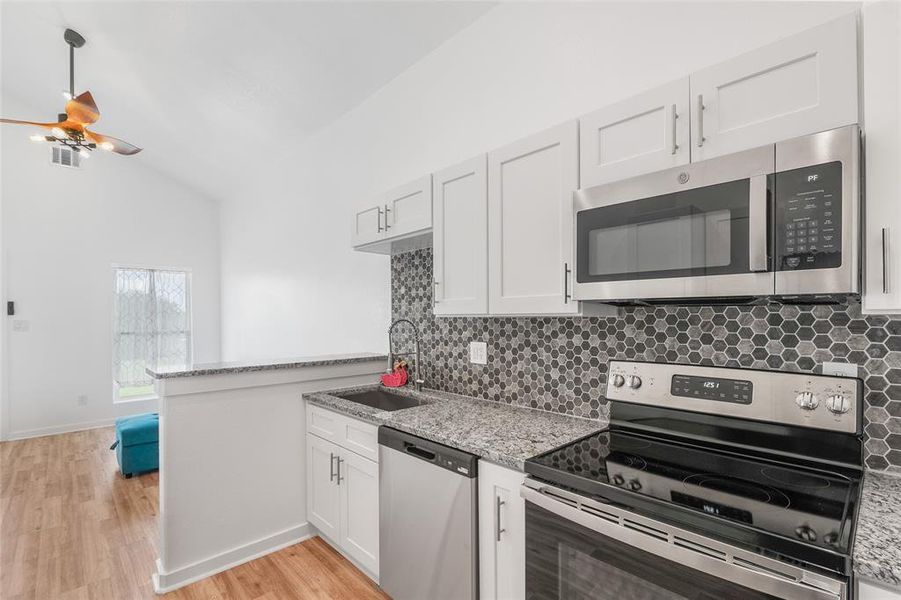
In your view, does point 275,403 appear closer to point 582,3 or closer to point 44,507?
point 44,507

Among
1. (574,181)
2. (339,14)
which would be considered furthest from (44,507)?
(574,181)

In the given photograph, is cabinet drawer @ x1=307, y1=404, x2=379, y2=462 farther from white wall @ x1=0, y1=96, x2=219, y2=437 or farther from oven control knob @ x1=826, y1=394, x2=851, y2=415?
white wall @ x1=0, y1=96, x2=219, y2=437

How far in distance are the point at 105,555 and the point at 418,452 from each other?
7.22 feet

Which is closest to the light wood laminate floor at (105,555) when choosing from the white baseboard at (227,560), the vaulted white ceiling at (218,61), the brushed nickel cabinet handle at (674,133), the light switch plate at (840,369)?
the white baseboard at (227,560)

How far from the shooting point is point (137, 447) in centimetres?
379

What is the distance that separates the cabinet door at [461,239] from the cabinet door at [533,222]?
0.05 metres

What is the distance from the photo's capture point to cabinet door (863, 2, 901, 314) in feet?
3.39

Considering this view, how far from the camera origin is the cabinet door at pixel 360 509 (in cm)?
214

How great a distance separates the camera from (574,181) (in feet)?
5.43

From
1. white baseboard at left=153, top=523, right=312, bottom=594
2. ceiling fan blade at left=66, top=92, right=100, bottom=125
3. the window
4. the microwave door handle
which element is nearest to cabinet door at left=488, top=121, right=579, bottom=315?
the microwave door handle

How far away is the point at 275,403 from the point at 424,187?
5.08 ft

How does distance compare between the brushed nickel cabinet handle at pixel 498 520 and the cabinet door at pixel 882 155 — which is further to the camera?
the brushed nickel cabinet handle at pixel 498 520

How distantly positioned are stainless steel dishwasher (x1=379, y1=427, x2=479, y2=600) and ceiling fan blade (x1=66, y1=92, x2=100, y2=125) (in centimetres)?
326

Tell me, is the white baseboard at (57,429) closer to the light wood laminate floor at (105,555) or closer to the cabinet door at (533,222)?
the light wood laminate floor at (105,555)
